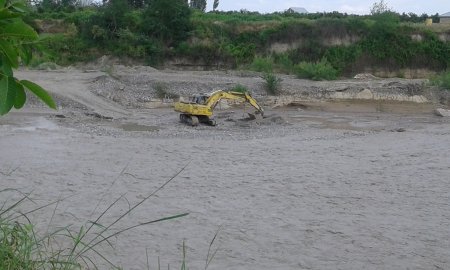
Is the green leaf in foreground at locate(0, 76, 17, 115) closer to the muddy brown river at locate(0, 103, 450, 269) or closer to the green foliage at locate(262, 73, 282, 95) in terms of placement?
the muddy brown river at locate(0, 103, 450, 269)

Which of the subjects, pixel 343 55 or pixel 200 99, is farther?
pixel 343 55

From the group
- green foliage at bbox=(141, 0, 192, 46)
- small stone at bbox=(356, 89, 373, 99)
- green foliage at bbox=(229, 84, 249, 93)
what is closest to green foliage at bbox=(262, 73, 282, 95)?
green foliage at bbox=(229, 84, 249, 93)

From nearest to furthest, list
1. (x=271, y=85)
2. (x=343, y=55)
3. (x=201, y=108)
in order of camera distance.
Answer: (x=201, y=108) < (x=271, y=85) < (x=343, y=55)

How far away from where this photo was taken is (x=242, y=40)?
4800 cm

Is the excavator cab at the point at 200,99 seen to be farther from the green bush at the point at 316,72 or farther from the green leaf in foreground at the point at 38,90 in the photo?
the green leaf in foreground at the point at 38,90

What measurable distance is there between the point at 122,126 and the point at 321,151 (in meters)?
7.84

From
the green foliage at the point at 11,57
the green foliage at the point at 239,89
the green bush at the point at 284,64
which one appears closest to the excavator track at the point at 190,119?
the green foliage at the point at 239,89

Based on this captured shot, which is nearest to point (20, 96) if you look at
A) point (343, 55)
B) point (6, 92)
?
point (6, 92)

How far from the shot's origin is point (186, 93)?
1299 inches

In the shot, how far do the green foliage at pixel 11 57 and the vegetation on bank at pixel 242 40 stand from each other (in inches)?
1572

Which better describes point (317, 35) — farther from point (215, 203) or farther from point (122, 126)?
point (215, 203)

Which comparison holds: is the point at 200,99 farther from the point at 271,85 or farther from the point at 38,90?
the point at 38,90

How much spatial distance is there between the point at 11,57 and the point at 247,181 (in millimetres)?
12597

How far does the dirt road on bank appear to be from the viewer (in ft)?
31.5
